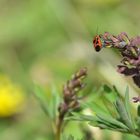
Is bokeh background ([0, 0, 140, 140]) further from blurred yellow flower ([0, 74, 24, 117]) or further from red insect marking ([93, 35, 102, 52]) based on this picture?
red insect marking ([93, 35, 102, 52])

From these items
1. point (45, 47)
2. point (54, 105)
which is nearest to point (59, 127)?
point (54, 105)

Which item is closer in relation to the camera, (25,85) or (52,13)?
(25,85)

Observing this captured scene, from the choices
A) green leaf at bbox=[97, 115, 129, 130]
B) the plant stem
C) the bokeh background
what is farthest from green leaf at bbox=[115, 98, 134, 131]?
the bokeh background

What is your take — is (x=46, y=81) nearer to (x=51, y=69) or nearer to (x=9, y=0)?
(x=51, y=69)

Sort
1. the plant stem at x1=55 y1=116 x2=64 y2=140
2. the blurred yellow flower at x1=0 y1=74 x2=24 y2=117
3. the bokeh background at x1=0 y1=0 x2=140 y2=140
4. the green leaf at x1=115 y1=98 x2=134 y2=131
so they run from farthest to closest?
1. the blurred yellow flower at x1=0 y1=74 x2=24 y2=117
2. the bokeh background at x1=0 y1=0 x2=140 y2=140
3. the plant stem at x1=55 y1=116 x2=64 y2=140
4. the green leaf at x1=115 y1=98 x2=134 y2=131

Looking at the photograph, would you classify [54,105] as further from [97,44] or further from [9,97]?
[9,97]

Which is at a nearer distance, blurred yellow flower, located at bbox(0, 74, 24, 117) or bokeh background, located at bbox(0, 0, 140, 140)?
bokeh background, located at bbox(0, 0, 140, 140)

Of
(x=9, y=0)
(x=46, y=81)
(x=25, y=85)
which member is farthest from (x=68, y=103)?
(x=9, y=0)
